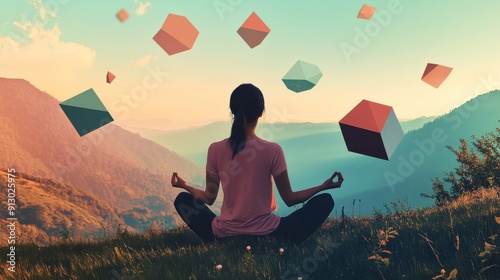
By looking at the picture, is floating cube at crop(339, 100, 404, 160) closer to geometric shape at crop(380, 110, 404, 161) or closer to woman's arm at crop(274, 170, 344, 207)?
geometric shape at crop(380, 110, 404, 161)

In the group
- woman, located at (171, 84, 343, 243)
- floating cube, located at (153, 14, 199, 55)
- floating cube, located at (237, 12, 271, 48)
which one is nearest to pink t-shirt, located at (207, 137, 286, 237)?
woman, located at (171, 84, 343, 243)

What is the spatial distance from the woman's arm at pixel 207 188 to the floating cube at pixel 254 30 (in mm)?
3953

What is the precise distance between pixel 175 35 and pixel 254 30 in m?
1.49

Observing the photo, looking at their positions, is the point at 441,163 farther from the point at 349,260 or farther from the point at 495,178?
the point at 349,260

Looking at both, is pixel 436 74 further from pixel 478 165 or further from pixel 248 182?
pixel 478 165

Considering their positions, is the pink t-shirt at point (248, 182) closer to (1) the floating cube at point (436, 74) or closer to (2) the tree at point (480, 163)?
(1) the floating cube at point (436, 74)

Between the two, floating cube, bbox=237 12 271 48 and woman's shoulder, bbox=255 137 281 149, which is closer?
woman's shoulder, bbox=255 137 281 149

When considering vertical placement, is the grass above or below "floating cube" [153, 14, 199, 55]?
below

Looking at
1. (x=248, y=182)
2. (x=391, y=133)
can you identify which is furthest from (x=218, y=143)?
(x=391, y=133)

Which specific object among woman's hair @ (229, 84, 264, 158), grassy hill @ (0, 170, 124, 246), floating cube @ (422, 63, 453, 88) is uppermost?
grassy hill @ (0, 170, 124, 246)

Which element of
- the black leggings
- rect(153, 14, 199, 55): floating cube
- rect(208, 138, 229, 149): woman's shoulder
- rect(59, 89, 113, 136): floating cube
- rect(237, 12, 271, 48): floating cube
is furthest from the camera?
rect(237, 12, 271, 48): floating cube

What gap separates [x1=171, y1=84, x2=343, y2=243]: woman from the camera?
4.64m

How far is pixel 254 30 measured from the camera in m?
8.31

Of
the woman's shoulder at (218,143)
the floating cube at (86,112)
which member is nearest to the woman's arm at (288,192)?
the woman's shoulder at (218,143)
